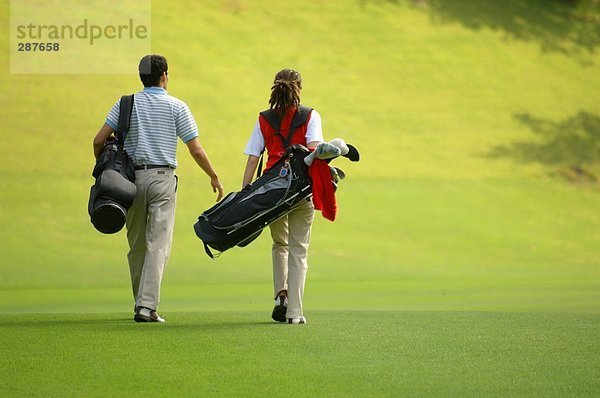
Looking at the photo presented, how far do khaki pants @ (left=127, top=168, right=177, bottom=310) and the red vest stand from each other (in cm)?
65

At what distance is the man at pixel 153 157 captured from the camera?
23.1 ft

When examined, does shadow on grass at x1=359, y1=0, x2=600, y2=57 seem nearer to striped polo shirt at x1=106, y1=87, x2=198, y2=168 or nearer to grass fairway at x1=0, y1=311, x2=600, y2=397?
striped polo shirt at x1=106, y1=87, x2=198, y2=168

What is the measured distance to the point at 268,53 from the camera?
19.7 m

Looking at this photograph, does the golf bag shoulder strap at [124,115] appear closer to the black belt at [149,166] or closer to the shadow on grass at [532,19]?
the black belt at [149,166]

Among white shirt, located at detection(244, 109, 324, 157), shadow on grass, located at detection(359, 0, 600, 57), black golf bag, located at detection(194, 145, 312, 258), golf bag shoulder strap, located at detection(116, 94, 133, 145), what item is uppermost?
shadow on grass, located at detection(359, 0, 600, 57)

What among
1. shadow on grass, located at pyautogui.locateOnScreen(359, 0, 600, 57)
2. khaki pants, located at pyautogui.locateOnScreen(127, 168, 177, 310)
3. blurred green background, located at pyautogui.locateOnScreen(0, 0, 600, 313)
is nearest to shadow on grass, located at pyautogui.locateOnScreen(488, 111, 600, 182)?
blurred green background, located at pyautogui.locateOnScreen(0, 0, 600, 313)

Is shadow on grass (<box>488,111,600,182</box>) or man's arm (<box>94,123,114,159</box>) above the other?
shadow on grass (<box>488,111,600,182</box>)

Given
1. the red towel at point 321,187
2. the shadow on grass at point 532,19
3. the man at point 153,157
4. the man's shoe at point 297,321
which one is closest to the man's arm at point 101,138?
the man at point 153,157

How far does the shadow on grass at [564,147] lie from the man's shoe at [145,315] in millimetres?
12650

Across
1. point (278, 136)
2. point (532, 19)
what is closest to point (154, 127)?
point (278, 136)

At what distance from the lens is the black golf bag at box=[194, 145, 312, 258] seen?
22.3 ft

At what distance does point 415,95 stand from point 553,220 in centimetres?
383

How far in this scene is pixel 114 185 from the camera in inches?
267

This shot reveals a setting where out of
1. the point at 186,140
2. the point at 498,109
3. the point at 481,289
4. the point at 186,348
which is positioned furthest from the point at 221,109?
the point at 186,348
